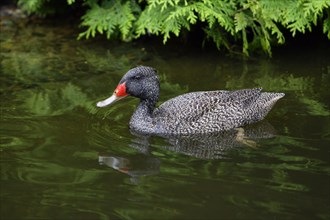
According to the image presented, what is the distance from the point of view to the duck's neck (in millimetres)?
8414

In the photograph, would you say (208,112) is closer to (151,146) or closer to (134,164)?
(151,146)

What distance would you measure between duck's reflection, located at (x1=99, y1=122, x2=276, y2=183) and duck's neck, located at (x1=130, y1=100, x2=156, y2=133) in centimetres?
15

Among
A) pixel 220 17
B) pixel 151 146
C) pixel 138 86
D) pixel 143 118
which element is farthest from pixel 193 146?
pixel 220 17

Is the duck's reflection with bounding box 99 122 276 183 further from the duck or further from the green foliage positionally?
the green foliage

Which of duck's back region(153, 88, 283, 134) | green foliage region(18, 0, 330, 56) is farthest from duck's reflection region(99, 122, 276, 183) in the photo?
green foliage region(18, 0, 330, 56)

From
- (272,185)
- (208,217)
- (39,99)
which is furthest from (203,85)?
(208,217)

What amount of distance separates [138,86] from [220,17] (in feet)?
7.36

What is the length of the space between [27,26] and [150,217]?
772 cm

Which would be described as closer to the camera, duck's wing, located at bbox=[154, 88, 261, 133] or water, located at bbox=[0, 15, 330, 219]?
water, located at bbox=[0, 15, 330, 219]

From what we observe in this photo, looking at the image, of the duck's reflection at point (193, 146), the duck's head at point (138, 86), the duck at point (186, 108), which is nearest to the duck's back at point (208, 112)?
the duck at point (186, 108)

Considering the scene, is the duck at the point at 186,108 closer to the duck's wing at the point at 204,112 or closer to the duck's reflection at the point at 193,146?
the duck's wing at the point at 204,112

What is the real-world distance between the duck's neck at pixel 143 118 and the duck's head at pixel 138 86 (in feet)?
0.23

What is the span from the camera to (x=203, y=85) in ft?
32.8

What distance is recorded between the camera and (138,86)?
852 centimetres
